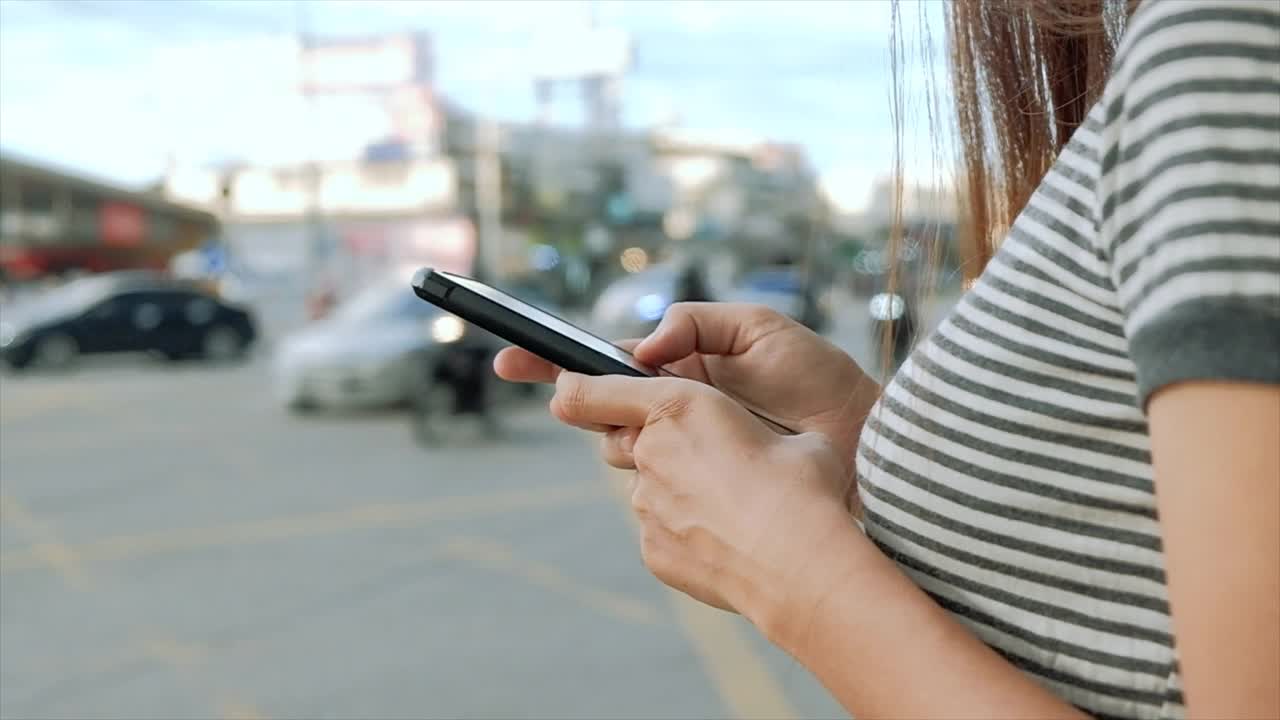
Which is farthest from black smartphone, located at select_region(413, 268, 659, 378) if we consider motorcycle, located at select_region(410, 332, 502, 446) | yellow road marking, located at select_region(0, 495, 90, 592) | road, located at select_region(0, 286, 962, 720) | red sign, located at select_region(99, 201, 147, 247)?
red sign, located at select_region(99, 201, 147, 247)

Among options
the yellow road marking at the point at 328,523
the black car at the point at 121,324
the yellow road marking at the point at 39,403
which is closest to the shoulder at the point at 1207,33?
the yellow road marking at the point at 328,523

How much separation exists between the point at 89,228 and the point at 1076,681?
39.1m

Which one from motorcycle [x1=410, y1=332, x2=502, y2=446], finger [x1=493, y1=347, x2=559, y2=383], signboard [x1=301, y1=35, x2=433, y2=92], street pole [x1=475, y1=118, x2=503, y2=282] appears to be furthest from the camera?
signboard [x1=301, y1=35, x2=433, y2=92]

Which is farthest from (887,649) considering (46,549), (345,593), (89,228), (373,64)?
(373,64)

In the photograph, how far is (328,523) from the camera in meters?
6.28

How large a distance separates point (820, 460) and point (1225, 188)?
0.34 meters

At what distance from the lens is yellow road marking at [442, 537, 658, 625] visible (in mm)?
4531

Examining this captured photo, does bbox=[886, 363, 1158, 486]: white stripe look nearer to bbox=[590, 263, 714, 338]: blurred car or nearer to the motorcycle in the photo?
the motorcycle

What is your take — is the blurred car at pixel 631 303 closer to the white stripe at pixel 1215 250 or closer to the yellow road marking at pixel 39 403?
the yellow road marking at pixel 39 403

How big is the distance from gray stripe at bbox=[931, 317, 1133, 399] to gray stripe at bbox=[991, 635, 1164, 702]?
168mm

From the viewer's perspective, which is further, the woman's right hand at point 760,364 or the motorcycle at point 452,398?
the motorcycle at point 452,398

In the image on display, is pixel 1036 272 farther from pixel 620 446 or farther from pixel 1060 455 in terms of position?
pixel 620 446

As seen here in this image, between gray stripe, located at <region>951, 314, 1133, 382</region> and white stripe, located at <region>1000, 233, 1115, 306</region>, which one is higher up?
white stripe, located at <region>1000, 233, 1115, 306</region>

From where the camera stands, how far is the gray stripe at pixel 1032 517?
734mm
